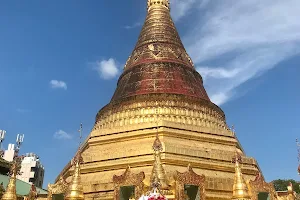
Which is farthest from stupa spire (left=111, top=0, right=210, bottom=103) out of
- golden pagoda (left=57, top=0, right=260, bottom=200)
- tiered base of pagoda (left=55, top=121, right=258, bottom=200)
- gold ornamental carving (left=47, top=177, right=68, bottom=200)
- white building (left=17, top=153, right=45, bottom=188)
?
white building (left=17, top=153, right=45, bottom=188)

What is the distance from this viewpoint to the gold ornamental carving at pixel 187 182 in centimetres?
1445

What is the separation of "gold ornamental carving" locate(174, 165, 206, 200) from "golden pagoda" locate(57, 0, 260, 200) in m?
0.05

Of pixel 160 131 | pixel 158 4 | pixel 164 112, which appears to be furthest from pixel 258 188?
pixel 158 4

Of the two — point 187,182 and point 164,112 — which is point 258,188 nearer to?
point 187,182

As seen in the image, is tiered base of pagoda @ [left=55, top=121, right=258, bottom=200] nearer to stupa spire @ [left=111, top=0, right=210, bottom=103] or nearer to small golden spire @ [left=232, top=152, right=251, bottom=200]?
small golden spire @ [left=232, top=152, right=251, bottom=200]

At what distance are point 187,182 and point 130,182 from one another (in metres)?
2.45

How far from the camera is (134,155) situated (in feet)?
58.7

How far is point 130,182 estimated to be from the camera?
15227 millimetres

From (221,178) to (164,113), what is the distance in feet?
17.7

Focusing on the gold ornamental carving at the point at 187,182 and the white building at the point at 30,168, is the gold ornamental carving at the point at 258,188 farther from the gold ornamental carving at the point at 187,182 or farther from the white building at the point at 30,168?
the white building at the point at 30,168

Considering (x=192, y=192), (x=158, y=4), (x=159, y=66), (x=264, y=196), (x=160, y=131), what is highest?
(x=158, y=4)

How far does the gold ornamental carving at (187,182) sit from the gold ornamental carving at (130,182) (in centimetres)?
149

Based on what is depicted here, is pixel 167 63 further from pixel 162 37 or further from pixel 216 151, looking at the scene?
pixel 216 151

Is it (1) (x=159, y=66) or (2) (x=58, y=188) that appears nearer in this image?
(2) (x=58, y=188)
